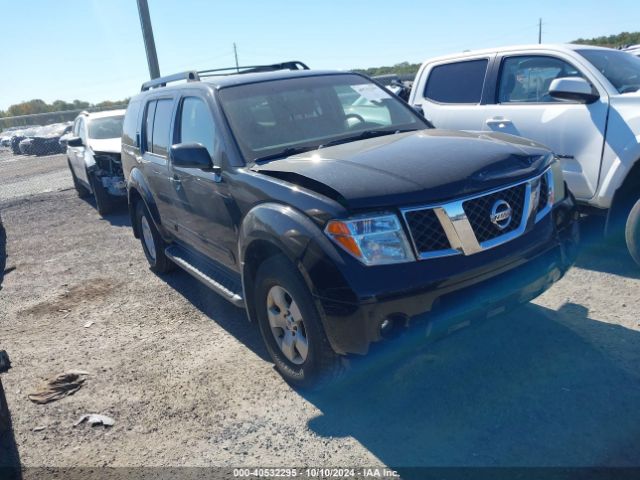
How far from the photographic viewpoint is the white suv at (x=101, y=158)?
9.63 meters

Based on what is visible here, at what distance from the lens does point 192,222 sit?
454 cm

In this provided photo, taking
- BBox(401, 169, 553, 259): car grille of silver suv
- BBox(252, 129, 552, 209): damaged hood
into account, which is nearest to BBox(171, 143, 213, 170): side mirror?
BBox(252, 129, 552, 209): damaged hood

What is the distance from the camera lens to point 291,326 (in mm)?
3262

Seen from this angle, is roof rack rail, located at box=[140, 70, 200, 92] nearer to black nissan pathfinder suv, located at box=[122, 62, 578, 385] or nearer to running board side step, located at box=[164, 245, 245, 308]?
black nissan pathfinder suv, located at box=[122, 62, 578, 385]

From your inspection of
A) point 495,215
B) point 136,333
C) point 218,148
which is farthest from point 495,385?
point 136,333

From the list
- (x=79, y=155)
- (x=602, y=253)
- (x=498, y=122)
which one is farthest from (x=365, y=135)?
(x=79, y=155)

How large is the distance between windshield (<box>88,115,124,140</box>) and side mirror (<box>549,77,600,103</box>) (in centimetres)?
827

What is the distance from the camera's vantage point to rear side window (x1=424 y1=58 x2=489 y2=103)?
5896 millimetres

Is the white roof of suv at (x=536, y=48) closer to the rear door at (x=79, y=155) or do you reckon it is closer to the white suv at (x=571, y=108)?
the white suv at (x=571, y=108)

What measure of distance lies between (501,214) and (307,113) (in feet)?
5.85

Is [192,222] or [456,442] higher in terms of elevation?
[192,222]

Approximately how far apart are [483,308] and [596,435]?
0.80m

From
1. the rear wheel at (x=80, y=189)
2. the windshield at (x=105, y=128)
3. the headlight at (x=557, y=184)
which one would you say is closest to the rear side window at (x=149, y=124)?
the headlight at (x=557, y=184)

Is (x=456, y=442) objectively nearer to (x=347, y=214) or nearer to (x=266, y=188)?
(x=347, y=214)
